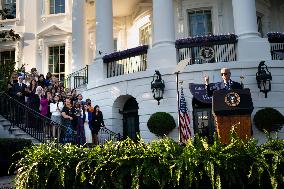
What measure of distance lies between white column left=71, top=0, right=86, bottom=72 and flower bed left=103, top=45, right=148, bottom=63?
476 centimetres

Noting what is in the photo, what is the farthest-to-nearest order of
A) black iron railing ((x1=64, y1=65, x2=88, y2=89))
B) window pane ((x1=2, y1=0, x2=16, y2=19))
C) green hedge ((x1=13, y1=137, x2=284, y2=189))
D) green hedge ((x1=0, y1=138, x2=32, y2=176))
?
window pane ((x1=2, y1=0, x2=16, y2=19)) → black iron railing ((x1=64, y1=65, x2=88, y2=89)) → green hedge ((x1=0, y1=138, x2=32, y2=176)) → green hedge ((x1=13, y1=137, x2=284, y2=189))

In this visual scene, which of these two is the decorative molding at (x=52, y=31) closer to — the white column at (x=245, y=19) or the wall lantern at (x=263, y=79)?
the white column at (x=245, y=19)

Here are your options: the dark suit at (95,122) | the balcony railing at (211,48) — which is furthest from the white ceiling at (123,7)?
the dark suit at (95,122)

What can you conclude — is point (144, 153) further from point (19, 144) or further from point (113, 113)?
point (113, 113)

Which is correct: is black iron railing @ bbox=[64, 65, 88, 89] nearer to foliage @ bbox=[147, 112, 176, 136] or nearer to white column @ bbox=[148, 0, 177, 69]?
white column @ bbox=[148, 0, 177, 69]

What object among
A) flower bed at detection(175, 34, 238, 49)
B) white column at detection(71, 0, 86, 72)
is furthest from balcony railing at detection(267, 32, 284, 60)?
white column at detection(71, 0, 86, 72)

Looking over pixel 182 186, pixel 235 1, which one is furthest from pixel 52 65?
pixel 182 186

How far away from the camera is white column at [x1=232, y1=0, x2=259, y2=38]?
17.1 meters

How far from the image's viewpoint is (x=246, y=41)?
16891 mm

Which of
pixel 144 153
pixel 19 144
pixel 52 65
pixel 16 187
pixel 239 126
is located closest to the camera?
pixel 144 153

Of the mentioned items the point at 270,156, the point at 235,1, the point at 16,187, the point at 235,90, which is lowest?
the point at 16,187

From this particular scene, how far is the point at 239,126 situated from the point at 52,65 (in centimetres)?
2203

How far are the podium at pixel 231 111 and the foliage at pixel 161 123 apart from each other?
8452 millimetres

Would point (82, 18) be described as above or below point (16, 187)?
above
